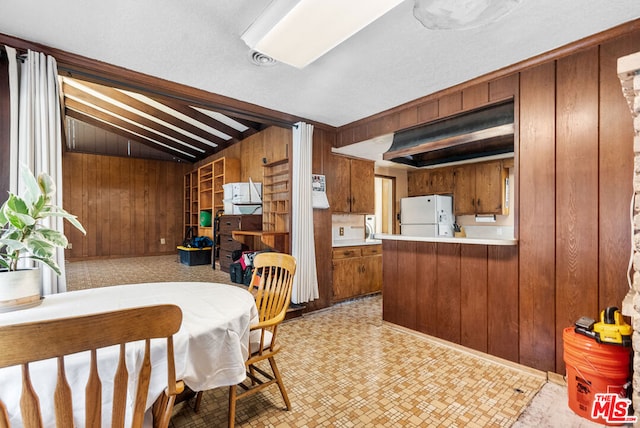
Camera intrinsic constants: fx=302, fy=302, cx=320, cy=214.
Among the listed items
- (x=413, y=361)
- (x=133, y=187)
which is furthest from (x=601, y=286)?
(x=133, y=187)

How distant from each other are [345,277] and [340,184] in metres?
1.31

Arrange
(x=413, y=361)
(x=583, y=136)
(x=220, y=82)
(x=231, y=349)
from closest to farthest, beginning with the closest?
(x=231, y=349), (x=583, y=136), (x=413, y=361), (x=220, y=82)

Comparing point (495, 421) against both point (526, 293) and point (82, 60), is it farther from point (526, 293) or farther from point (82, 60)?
point (82, 60)

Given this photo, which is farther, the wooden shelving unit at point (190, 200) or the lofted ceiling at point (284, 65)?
the wooden shelving unit at point (190, 200)

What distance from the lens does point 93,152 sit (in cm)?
735

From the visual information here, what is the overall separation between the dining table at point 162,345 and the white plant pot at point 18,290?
58mm

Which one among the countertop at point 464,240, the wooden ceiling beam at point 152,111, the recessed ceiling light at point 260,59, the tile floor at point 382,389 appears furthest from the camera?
the wooden ceiling beam at point 152,111

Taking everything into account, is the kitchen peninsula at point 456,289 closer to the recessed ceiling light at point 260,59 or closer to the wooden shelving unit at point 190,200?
the recessed ceiling light at point 260,59

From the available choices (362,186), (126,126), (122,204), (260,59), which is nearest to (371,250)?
(362,186)

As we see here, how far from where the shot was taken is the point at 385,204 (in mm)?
5996

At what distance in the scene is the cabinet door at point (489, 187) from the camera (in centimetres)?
468

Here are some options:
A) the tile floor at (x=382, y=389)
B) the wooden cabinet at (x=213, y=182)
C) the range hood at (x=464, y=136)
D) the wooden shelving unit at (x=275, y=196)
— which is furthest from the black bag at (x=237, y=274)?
the range hood at (x=464, y=136)

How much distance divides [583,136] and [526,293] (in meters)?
1.21

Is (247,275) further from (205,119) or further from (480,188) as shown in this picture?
(480,188)
